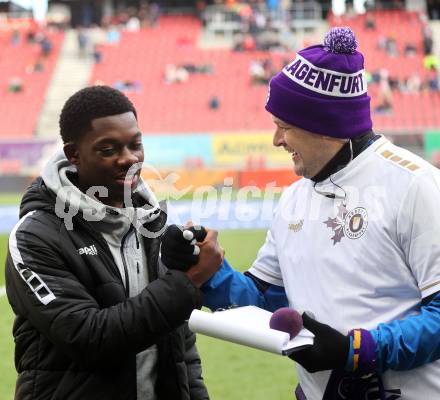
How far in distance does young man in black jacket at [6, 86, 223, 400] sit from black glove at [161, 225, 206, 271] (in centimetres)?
1

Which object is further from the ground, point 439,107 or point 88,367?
point 88,367

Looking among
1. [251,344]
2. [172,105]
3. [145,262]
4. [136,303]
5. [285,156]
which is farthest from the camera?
[172,105]

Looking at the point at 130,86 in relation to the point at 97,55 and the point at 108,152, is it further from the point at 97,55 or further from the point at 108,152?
the point at 108,152

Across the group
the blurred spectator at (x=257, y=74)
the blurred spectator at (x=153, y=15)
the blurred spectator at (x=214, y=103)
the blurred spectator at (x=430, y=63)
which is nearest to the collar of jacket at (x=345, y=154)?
the blurred spectator at (x=214, y=103)

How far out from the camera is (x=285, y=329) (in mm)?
1926

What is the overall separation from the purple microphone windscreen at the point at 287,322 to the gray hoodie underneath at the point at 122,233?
52cm

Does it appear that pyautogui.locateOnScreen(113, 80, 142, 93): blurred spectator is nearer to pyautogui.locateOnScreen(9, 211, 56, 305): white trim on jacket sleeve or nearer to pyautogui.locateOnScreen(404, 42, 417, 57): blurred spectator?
pyautogui.locateOnScreen(404, 42, 417, 57): blurred spectator

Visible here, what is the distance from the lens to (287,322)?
6.33 ft

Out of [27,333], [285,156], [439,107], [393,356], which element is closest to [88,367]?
[27,333]

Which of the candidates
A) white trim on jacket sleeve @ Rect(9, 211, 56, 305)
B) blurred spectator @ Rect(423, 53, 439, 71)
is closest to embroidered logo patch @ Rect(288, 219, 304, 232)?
white trim on jacket sleeve @ Rect(9, 211, 56, 305)

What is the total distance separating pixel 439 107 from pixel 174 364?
25110 millimetres

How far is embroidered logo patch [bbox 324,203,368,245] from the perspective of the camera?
7.12ft

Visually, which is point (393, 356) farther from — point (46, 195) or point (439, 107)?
point (439, 107)

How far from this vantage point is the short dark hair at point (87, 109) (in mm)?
2227
